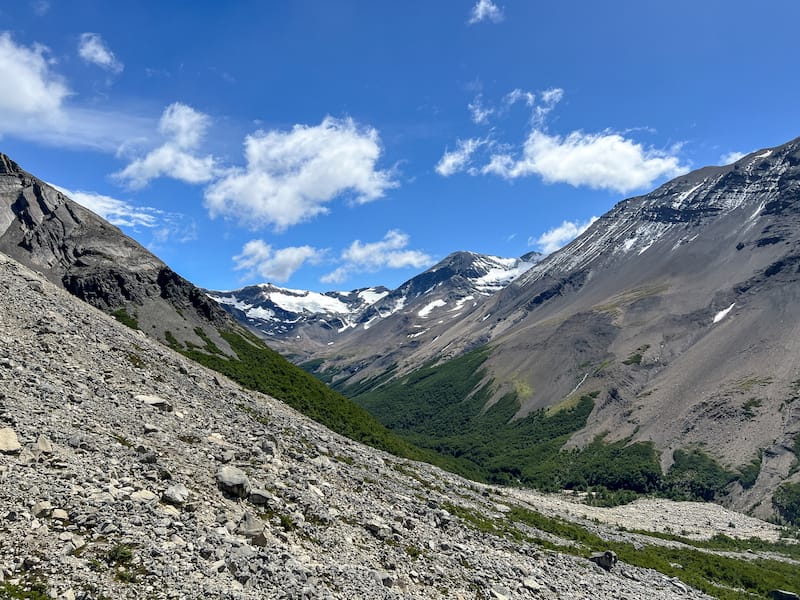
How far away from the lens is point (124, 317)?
9356cm

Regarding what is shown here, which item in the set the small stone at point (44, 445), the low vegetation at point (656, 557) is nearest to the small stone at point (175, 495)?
the small stone at point (44, 445)

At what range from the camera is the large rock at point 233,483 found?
1054 inches

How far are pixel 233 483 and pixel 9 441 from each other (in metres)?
9.89

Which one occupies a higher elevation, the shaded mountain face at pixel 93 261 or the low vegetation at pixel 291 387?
the shaded mountain face at pixel 93 261

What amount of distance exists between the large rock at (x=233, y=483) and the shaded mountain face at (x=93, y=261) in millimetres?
72832

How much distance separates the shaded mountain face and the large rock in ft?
239

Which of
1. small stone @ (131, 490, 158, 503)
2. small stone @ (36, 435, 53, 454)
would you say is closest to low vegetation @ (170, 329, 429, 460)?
small stone @ (36, 435, 53, 454)

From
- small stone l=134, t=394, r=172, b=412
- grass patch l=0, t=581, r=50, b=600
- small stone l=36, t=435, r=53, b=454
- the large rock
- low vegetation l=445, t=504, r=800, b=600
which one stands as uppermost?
small stone l=134, t=394, r=172, b=412

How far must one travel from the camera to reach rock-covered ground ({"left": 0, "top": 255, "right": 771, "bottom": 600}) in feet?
63.8

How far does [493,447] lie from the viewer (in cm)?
19962

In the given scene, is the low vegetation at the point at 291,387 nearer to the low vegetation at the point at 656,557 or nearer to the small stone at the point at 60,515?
the low vegetation at the point at 656,557

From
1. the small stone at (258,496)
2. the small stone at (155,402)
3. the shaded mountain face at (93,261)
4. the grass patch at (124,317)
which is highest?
the shaded mountain face at (93,261)

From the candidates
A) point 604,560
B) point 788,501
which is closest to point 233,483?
point 604,560

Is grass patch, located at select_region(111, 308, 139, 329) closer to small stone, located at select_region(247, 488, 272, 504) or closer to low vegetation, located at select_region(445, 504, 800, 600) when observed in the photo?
low vegetation, located at select_region(445, 504, 800, 600)
